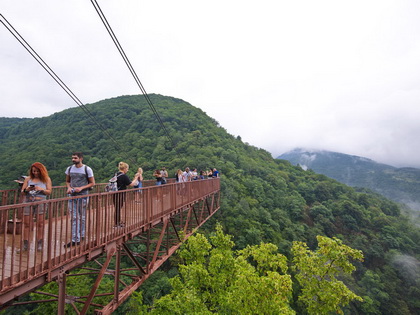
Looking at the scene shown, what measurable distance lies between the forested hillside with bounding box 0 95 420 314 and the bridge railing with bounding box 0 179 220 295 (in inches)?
784

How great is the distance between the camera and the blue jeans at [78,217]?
3.50m

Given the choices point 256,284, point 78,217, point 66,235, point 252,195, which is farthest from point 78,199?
point 252,195

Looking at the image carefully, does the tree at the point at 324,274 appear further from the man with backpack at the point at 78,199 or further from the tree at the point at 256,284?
the man with backpack at the point at 78,199

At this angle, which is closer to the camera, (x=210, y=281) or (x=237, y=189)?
(x=210, y=281)

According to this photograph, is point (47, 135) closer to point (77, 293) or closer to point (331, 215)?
point (77, 293)

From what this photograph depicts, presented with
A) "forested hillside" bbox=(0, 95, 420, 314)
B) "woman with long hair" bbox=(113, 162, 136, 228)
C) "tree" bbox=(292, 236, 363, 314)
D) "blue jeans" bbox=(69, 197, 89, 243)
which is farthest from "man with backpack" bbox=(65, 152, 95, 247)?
"forested hillside" bbox=(0, 95, 420, 314)

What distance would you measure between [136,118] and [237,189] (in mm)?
47046

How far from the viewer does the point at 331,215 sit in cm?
4909

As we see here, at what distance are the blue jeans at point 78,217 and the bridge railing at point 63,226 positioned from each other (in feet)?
0.05

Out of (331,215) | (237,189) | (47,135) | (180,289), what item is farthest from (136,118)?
(180,289)

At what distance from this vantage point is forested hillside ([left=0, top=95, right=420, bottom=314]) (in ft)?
113

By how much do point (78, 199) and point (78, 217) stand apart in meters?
0.30

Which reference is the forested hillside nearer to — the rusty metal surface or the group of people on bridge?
the rusty metal surface

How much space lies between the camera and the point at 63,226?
491 cm
